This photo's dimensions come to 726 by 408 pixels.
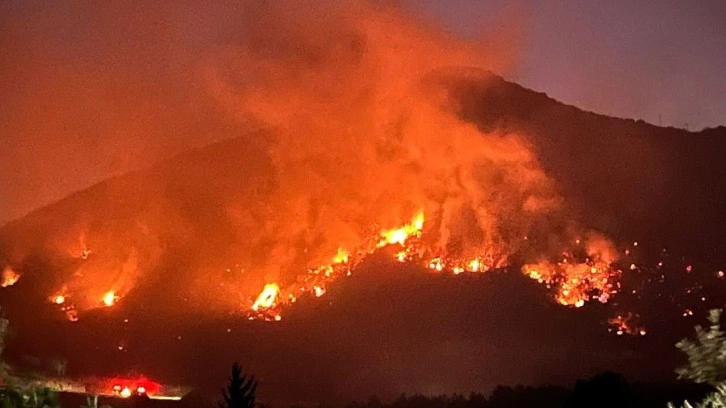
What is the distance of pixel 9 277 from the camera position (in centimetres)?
3144

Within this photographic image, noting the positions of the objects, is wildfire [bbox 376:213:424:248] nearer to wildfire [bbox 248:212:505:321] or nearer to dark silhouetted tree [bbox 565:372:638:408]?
wildfire [bbox 248:212:505:321]

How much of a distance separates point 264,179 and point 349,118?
4.56 meters

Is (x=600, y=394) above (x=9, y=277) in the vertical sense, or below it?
below

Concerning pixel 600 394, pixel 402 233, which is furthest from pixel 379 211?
pixel 600 394

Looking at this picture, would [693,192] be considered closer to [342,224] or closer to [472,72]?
[472,72]

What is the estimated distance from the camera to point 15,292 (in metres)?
29.5

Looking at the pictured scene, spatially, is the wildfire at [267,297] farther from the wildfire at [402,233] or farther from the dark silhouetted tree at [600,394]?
the dark silhouetted tree at [600,394]

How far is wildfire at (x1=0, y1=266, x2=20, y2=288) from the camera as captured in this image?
3075 centimetres

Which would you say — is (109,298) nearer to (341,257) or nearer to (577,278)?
(341,257)

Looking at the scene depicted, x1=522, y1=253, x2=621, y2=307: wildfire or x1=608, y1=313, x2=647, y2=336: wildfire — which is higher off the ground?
x1=522, y1=253, x2=621, y2=307: wildfire

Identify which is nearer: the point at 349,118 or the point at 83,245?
the point at 83,245

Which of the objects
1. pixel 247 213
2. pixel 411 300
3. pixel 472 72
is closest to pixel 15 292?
pixel 247 213

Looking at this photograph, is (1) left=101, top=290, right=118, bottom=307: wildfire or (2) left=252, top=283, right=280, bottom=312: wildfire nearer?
(2) left=252, top=283, right=280, bottom=312: wildfire

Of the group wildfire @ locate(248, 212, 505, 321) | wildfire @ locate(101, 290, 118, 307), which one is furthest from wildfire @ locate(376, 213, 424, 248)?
wildfire @ locate(101, 290, 118, 307)
